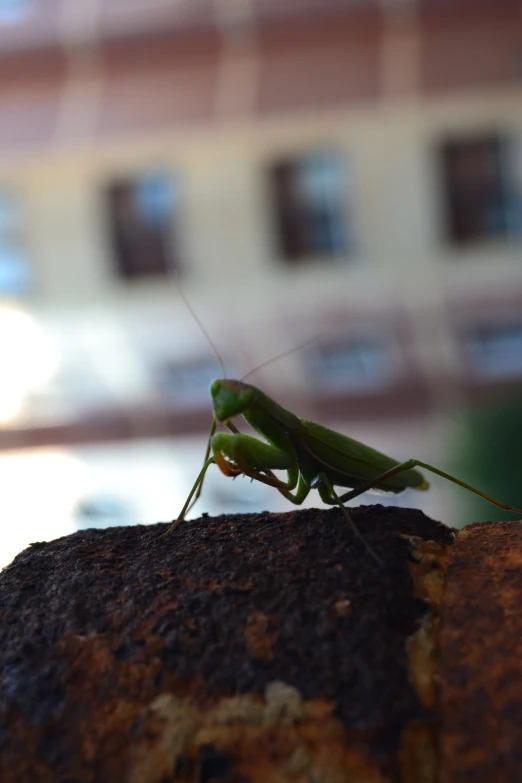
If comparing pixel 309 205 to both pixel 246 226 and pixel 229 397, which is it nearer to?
pixel 246 226

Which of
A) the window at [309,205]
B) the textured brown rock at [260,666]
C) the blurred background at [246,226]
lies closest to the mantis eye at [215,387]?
the textured brown rock at [260,666]

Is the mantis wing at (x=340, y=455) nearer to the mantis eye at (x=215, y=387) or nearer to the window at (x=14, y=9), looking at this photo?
the mantis eye at (x=215, y=387)

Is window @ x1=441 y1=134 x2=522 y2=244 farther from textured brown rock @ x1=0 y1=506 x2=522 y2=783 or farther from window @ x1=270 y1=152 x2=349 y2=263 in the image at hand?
textured brown rock @ x1=0 y1=506 x2=522 y2=783

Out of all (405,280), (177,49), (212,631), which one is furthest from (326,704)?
(177,49)

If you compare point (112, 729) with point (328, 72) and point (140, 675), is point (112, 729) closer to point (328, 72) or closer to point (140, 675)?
point (140, 675)

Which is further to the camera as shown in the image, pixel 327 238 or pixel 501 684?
pixel 327 238

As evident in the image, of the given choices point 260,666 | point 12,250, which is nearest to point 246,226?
point 12,250

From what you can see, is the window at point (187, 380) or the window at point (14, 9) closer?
the window at point (14, 9)
